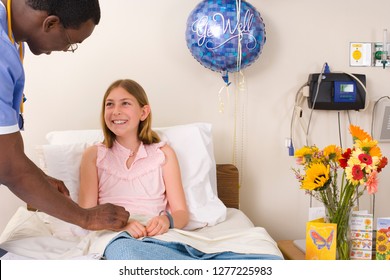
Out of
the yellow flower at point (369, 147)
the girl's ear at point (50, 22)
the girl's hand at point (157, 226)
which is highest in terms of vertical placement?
the girl's ear at point (50, 22)

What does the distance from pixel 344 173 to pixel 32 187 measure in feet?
3.05

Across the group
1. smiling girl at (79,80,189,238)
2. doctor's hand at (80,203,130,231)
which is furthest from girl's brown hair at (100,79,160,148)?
doctor's hand at (80,203,130,231)

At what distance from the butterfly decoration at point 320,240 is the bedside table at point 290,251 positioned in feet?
0.61

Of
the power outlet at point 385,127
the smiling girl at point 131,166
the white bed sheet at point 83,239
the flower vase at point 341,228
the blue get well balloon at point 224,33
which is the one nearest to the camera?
the white bed sheet at point 83,239

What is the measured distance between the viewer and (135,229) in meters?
1.55

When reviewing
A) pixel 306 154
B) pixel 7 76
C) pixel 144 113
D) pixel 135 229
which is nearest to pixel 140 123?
pixel 144 113

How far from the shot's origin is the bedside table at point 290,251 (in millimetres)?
1803

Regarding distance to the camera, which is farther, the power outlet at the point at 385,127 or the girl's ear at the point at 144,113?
the power outlet at the point at 385,127

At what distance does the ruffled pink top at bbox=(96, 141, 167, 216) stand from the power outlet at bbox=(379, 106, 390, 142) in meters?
1.05

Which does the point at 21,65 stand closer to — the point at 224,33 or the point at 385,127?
the point at 224,33

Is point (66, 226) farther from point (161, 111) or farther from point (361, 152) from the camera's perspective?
point (361, 152)

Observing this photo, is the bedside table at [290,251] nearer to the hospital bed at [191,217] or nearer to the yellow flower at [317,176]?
the hospital bed at [191,217]

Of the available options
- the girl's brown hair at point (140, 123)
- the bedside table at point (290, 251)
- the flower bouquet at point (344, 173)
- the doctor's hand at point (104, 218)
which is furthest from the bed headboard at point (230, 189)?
the doctor's hand at point (104, 218)
